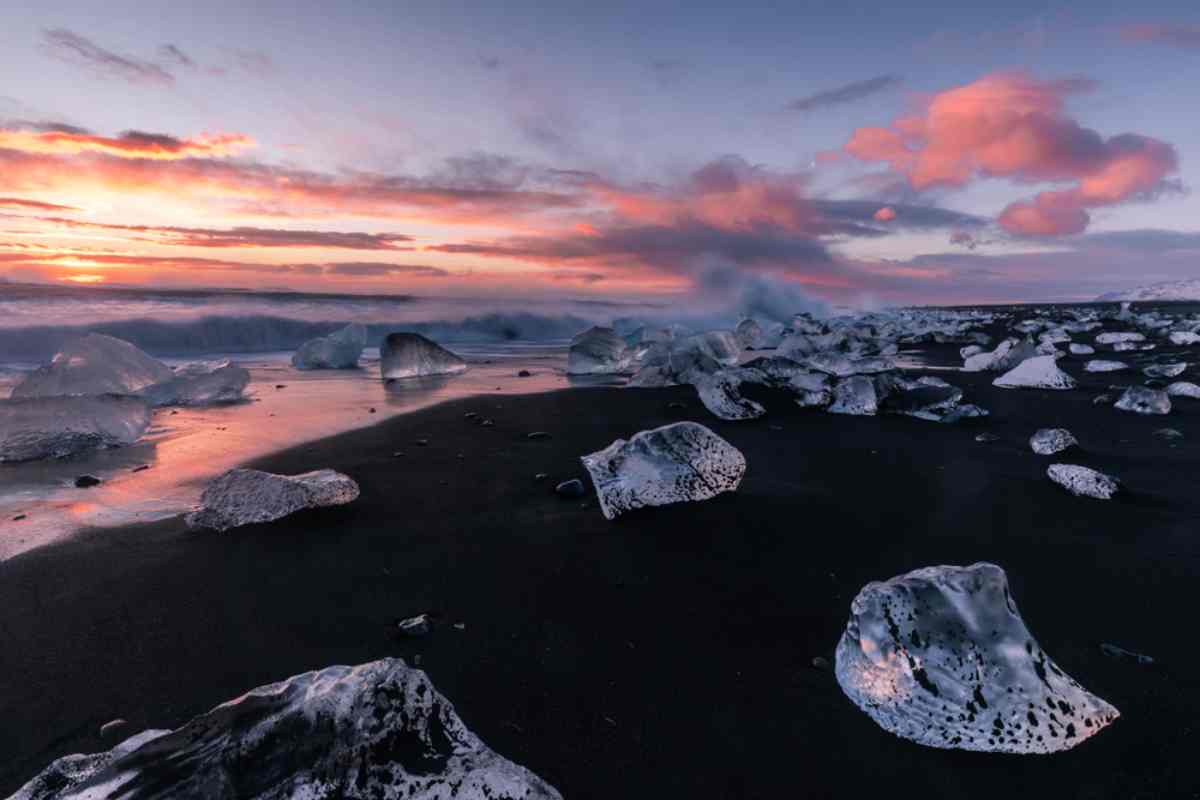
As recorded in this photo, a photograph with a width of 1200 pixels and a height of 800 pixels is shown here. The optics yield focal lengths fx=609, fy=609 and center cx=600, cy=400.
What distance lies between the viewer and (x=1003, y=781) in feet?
4.92

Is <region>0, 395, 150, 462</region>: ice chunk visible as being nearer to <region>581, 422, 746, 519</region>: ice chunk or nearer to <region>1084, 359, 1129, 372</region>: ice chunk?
<region>581, 422, 746, 519</region>: ice chunk

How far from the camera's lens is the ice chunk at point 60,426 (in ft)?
15.3

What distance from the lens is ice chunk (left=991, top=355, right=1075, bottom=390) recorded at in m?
7.70

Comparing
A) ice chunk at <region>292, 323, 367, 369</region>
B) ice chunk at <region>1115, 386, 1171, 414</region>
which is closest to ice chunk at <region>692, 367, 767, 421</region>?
ice chunk at <region>1115, 386, 1171, 414</region>

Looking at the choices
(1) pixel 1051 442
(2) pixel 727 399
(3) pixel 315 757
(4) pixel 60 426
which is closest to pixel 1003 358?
(1) pixel 1051 442

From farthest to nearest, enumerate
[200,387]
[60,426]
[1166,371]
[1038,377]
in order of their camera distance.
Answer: [1166,371]
[1038,377]
[200,387]
[60,426]

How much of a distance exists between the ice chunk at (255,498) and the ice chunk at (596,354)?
23.8 feet

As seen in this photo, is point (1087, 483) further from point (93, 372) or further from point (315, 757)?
point (93, 372)

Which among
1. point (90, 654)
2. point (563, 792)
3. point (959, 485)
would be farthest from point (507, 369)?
point (563, 792)

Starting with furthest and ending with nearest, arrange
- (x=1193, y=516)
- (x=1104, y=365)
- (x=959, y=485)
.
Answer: (x=1104, y=365)
(x=959, y=485)
(x=1193, y=516)

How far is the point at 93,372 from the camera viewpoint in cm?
677

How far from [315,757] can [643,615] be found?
1262mm

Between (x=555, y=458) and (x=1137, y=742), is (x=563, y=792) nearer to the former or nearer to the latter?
(x=1137, y=742)

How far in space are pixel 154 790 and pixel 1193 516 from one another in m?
4.46
